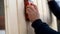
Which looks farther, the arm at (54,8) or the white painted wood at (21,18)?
the arm at (54,8)

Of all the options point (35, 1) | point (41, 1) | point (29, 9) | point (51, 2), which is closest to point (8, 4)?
point (29, 9)

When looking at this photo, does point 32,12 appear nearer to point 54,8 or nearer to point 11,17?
point 11,17

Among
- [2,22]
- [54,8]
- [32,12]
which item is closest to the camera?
[2,22]

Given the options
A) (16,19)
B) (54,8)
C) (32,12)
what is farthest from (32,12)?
(54,8)

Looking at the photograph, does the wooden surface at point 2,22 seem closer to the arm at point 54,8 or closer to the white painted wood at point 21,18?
the white painted wood at point 21,18

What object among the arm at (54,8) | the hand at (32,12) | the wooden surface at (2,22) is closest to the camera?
the wooden surface at (2,22)

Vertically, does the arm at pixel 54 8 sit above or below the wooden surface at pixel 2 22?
above

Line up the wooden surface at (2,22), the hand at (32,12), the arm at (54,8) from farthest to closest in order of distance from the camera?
the arm at (54,8), the hand at (32,12), the wooden surface at (2,22)

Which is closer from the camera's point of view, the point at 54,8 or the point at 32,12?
the point at 32,12

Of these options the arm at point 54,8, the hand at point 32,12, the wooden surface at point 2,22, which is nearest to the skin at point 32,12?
the hand at point 32,12

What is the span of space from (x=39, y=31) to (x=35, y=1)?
0.69ft

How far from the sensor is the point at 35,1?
2.76 ft

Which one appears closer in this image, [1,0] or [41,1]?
[1,0]

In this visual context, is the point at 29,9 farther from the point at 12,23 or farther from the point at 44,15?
Answer: the point at 44,15
